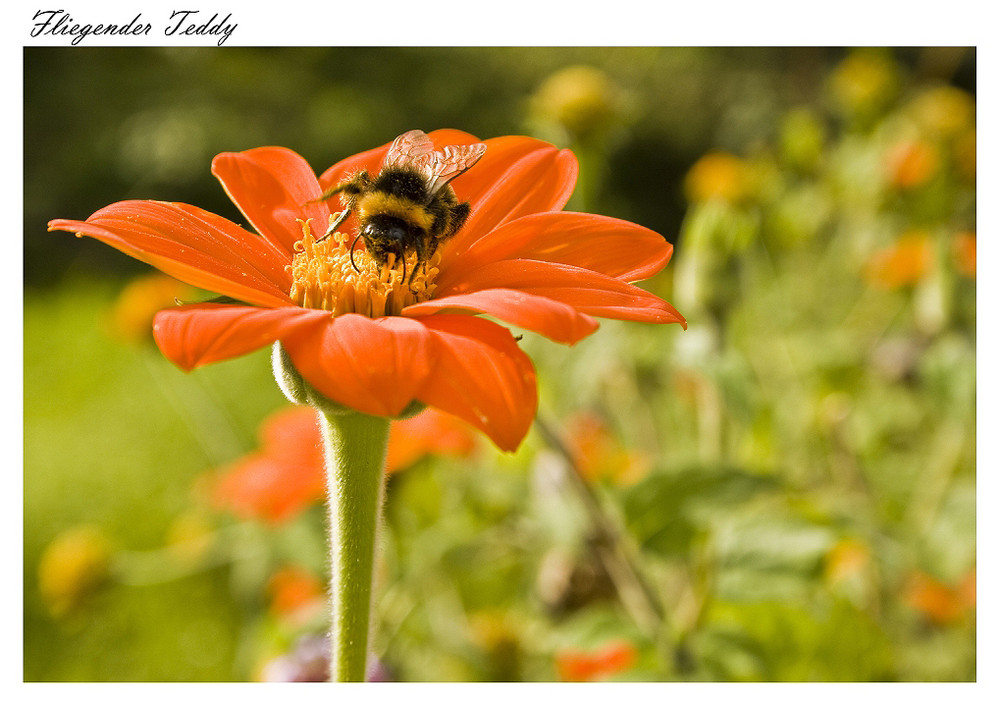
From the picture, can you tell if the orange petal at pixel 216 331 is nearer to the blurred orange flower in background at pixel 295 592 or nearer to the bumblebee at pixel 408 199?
the bumblebee at pixel 408 199

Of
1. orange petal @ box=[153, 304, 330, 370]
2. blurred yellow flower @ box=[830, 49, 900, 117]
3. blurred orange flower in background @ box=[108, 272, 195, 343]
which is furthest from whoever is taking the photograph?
blurred yellow flower @ box=[830, 49, 900, 117]

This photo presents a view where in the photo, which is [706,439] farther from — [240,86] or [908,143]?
[240,86]

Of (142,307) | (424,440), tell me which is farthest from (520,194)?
(142,307)

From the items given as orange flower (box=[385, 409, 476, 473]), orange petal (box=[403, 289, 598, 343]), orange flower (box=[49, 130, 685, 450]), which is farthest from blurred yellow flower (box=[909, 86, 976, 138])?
orange petal (box=[403, 289, 598, 343])

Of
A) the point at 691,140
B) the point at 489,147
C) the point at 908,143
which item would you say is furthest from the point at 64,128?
the point at 489,147

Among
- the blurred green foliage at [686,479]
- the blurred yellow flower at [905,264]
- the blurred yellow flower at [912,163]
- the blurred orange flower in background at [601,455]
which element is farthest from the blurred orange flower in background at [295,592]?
the blurred yellow flower at [912,163]

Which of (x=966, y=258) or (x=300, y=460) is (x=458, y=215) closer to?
(x=300, y=460)

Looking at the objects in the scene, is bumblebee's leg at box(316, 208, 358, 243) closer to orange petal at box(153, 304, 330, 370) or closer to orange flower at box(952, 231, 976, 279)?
orange petal at box(153, 304, 330, 370)
